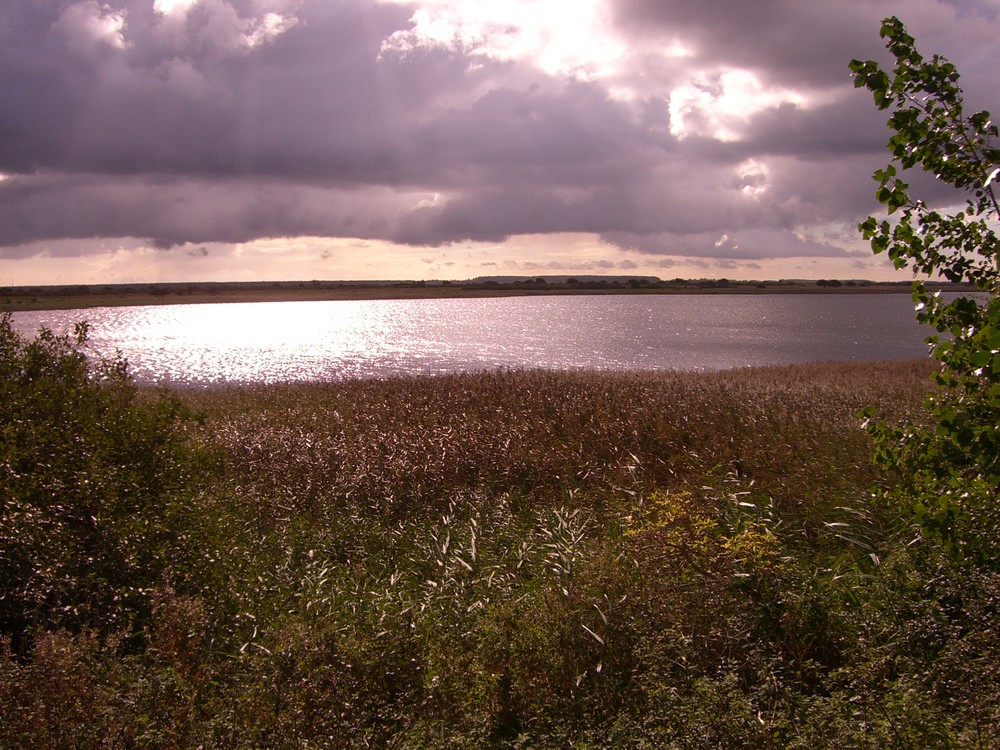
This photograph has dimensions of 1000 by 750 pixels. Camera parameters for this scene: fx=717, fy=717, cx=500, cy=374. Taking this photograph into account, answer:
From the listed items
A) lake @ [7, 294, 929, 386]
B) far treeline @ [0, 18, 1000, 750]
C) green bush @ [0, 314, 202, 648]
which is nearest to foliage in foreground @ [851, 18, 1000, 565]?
far treeline @ [0, 18, 1000, 750]

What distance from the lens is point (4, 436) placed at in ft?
22.3

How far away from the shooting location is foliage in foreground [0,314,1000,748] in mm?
4371

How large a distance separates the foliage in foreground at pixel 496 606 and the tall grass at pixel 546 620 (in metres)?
0.03

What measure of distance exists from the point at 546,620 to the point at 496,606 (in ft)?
1.80

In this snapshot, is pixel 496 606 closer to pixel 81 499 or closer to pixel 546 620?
pixel 546 620

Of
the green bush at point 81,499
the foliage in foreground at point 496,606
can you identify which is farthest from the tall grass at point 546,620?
the green bush at point 81,499

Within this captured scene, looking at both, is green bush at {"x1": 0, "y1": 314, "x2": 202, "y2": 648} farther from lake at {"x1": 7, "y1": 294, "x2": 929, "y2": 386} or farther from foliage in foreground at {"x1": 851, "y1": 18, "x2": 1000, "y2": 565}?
lake at {"x1": 7, "y1": 294, "x2": 929, "y2": 386}

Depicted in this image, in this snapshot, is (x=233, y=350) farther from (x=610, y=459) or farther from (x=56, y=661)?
(x=56, y=661)

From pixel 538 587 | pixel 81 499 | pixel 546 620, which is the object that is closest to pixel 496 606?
pixel 546 620

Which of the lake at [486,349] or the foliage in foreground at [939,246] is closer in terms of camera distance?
the foliage in foreground at [939,246]

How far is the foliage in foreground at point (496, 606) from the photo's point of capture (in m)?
4.37

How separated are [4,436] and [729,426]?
32.8 ft

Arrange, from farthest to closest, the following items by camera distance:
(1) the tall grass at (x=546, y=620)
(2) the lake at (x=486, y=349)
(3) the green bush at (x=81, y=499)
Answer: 1. (2) the lake at (x=486, y=349)
2. (3) the green bush at (x=81, y=499)
3. (1) the tall grass at (x=546, y=620)

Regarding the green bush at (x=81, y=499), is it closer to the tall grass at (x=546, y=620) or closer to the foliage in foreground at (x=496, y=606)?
the foliage in foreground at (x=496, y=606)
